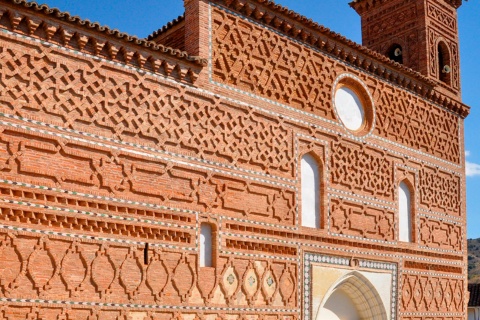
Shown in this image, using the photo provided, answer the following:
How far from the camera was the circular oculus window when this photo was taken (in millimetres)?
11586

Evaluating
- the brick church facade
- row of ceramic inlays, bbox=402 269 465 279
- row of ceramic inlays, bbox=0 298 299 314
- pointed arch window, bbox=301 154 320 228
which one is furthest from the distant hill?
row of ceramic inlays, bbox=0 298 299 314

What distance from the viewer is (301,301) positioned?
10.0m

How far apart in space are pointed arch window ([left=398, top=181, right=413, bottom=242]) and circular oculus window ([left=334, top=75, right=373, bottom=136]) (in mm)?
1611

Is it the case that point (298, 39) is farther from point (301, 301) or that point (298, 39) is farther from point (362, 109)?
point (301, 301)

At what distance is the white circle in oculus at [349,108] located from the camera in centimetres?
1156

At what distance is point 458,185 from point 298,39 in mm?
5780

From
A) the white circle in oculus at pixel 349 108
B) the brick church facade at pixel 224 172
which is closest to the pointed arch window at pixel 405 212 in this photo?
the brick church facade at pixel 224 172

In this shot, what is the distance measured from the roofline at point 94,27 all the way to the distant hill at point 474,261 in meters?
35.2

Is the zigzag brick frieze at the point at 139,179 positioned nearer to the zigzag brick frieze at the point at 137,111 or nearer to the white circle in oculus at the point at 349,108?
the zigzag brick frieze at the point at 137,111

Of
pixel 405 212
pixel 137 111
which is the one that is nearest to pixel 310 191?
pixel 405 212

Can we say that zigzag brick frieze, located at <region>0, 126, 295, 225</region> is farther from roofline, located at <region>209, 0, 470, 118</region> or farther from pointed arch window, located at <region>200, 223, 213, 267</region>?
roofline, located at <region>209, 0, 470, 118</region>

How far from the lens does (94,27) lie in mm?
7836

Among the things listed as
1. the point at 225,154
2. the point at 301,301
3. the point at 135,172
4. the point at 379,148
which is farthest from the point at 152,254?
the point at 379,148

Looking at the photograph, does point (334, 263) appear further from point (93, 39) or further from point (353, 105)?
point (93, 39)
